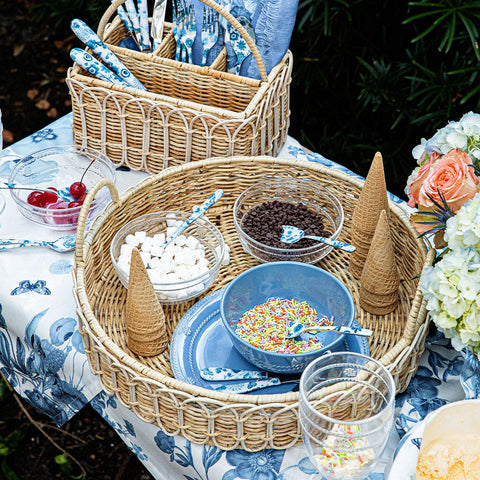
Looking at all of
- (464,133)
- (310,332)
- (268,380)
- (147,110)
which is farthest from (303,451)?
(147,110)

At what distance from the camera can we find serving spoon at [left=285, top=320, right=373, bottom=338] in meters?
1.04

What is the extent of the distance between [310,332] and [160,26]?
924 mm

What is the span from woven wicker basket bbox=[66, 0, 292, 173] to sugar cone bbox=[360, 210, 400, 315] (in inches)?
17.1

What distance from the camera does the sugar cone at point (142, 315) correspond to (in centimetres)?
102

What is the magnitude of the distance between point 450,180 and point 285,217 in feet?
1.44

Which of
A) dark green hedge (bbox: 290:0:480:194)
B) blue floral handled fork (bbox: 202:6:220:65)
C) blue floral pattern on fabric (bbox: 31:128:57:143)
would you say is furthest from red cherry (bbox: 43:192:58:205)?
dark green hedge (bbox: 290:0:480:194)

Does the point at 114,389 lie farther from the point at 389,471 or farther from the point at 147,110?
the point at 147,110

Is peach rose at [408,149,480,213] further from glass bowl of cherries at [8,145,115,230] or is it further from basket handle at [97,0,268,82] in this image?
glass bowl of cherries at [8,145,115,230]

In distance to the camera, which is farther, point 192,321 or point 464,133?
point 192,321

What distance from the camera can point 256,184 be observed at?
55.0 inches

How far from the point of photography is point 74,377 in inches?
45.7

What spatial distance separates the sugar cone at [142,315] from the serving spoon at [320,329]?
0.78 feet

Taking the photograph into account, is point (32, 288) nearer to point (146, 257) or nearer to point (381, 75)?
point (146, 257)

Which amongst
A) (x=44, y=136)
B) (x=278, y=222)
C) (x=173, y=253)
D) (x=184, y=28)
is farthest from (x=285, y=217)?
(x=44, y=136)
